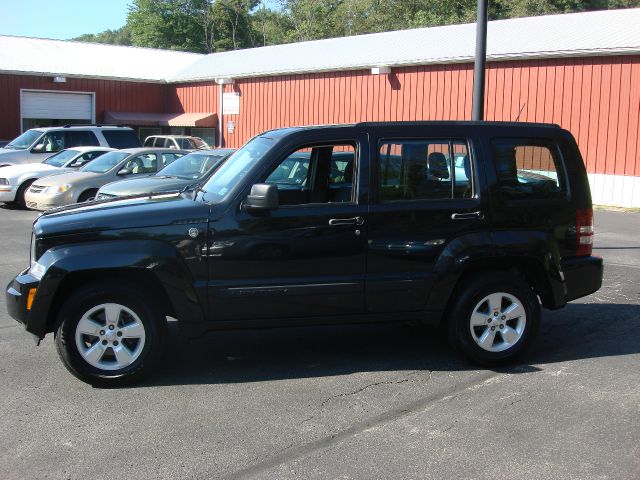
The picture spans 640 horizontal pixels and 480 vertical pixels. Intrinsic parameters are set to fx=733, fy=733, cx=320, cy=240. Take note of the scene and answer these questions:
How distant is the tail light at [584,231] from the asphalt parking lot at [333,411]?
3.03 feet

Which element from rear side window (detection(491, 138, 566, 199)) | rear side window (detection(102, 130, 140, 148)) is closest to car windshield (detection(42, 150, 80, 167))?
rear side window (detection(102, 130, 140, 148))

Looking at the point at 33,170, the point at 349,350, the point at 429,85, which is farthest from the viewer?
the point at 429,85

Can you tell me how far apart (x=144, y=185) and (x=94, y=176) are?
286cm

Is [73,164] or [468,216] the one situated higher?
[73,164]

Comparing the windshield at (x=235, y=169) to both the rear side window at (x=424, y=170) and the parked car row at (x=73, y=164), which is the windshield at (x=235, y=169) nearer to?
the rear side window at (x=424, y=170)

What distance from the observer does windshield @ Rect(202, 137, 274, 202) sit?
580 cm

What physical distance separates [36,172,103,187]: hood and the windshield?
9438 mm

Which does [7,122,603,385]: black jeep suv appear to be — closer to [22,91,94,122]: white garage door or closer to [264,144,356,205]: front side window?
[264,144,356,205]: front side window

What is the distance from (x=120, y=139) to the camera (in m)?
20.2

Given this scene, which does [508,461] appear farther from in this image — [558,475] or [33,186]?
[33,186]

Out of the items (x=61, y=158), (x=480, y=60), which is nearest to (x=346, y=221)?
(x=480, y=60)

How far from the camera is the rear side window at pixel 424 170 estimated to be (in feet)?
19.3

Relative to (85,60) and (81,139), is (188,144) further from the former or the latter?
(85,60)

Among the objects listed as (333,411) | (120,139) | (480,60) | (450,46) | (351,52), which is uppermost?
(351,52)
